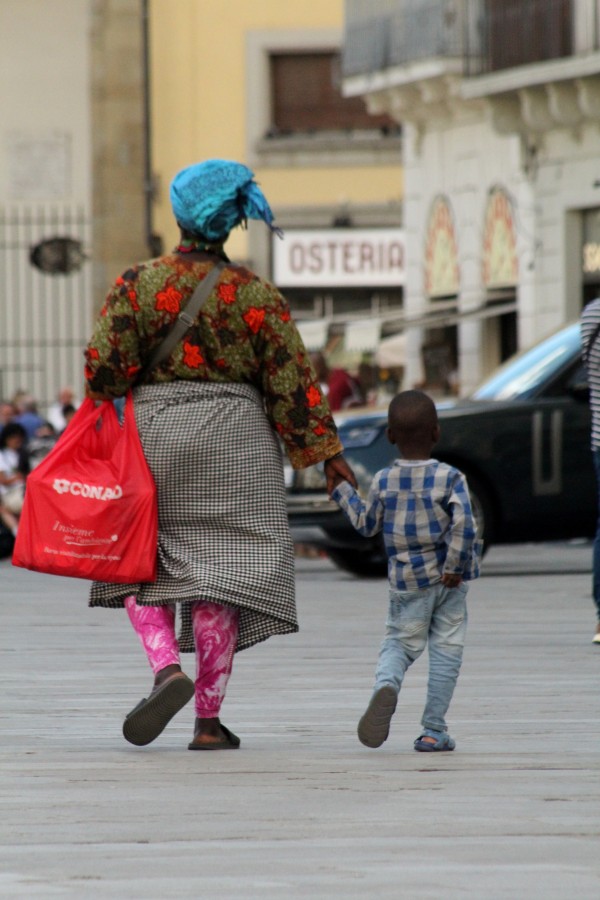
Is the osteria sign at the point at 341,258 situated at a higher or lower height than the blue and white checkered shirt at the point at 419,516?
higher

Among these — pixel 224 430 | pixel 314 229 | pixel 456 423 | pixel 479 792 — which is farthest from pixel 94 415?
pixel 314 229

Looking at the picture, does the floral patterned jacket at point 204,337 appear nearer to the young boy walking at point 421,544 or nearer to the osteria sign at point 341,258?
the young boy walking at point 421,544

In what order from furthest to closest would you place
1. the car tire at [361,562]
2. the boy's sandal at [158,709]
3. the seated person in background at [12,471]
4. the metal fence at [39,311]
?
the metal fence at [39,311], the seated person in background at [12,471], the car tire at [361,562], the boy's sandal at [158,709]

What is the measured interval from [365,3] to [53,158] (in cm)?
1051

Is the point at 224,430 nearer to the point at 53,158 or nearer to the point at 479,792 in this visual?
Result: the point at 479,792

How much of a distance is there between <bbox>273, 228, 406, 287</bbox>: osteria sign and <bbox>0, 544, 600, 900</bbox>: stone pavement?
85.6 feet

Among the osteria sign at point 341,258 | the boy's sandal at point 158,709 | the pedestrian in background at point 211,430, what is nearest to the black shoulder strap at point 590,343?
the pedestrian in background at point 211,430

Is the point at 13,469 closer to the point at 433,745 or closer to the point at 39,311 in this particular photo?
the point at 433,745

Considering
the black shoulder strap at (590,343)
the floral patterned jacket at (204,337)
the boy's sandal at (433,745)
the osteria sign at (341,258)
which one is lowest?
the boy's sandal at (433,745)

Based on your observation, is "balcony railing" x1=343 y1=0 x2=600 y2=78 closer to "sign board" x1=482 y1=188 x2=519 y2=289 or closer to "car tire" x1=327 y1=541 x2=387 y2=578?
"sign board" x1=482 y1=188 x2=519 y2=289

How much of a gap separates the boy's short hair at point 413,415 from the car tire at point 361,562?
9168 millimetres

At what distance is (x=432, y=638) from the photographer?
7.02 meters

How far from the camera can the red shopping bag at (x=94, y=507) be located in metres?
6.98

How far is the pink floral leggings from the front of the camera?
7039 mm
